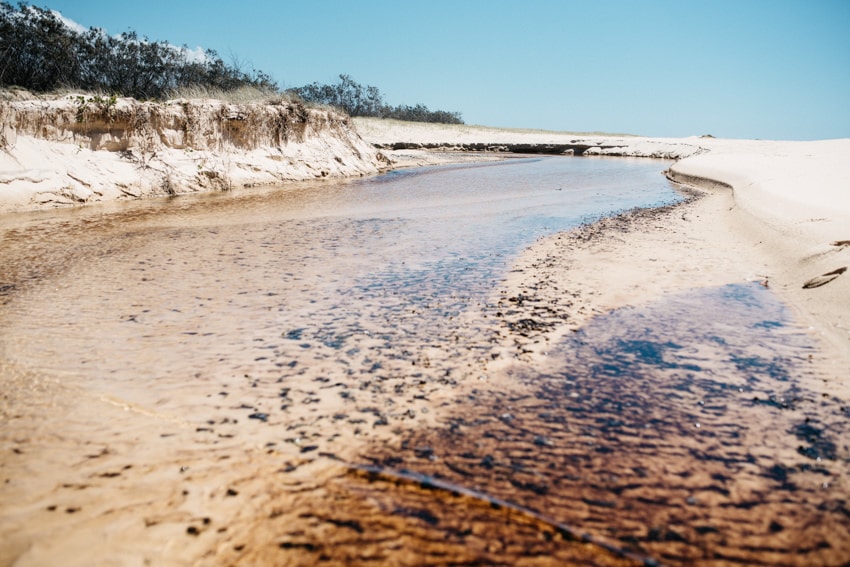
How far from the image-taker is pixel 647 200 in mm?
11039

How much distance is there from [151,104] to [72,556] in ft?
41.0

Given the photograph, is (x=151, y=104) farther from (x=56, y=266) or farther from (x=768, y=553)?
(x=768, y=553)

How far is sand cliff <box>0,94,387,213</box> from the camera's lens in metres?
9.54

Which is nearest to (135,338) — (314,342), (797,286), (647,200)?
(314,342)

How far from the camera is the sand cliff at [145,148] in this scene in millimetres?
9539

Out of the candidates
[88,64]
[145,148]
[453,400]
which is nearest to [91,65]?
[88,64]

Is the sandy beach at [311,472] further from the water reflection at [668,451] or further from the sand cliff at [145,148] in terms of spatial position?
the sand cliff at [145,148]

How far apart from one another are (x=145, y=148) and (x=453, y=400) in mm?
11883

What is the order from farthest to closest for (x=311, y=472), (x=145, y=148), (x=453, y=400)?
(x=145, y=148) < (x=453, y=400) < (x=311, y=472)

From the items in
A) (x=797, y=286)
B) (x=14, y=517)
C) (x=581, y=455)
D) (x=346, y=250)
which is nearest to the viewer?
(x=14, y=517)

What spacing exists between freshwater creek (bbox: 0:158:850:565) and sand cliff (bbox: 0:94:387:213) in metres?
4.91

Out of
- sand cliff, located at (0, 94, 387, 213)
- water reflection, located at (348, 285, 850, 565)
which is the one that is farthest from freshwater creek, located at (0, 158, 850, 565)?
sand cliff, located at (0, 94, 387, 213)

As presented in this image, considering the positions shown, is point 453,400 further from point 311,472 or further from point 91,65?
point 91,65

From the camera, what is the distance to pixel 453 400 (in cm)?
270
